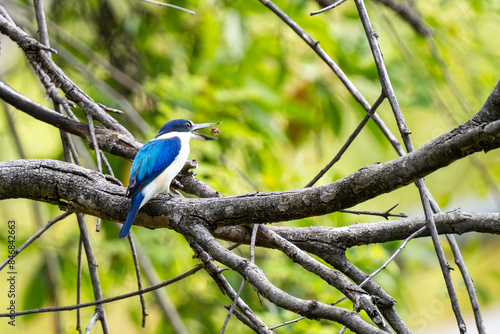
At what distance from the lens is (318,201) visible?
156 centimetres

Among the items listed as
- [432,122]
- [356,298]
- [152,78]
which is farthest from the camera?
[432,122]

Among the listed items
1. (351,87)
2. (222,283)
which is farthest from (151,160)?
(351,87)

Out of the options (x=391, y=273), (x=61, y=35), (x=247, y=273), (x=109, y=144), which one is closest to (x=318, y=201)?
(x=247, y=273)

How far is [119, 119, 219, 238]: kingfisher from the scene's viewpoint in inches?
78.5

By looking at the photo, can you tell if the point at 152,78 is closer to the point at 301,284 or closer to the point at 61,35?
the point at 61,35

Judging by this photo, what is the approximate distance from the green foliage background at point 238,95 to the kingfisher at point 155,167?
2.26 ft

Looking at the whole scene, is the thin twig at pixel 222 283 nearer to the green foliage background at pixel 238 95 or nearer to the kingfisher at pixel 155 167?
the kingfisher at pixel 155 167

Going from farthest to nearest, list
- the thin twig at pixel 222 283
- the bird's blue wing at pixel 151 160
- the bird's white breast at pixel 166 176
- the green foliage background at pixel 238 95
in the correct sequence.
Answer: the green foliage background at pixel 238 95 → the bird's blue wing at pixel 151 160 → the bird's white breast at pixel 166 176 → the thin twig at pixel 222 283

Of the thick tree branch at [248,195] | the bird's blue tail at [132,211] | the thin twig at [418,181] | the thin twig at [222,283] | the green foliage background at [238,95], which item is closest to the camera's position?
the thick tree branch at [248,195]

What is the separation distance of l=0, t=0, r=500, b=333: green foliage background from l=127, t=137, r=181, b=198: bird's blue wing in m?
0.79

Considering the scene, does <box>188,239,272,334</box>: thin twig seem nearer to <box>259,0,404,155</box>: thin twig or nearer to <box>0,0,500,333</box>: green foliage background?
<box>259,0,404,155</box>: thin twig

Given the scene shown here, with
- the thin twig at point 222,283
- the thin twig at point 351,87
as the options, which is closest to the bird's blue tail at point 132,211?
the thin twig at point 222,283

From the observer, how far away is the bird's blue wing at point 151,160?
90.4 inches

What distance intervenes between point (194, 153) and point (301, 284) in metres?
1.28
